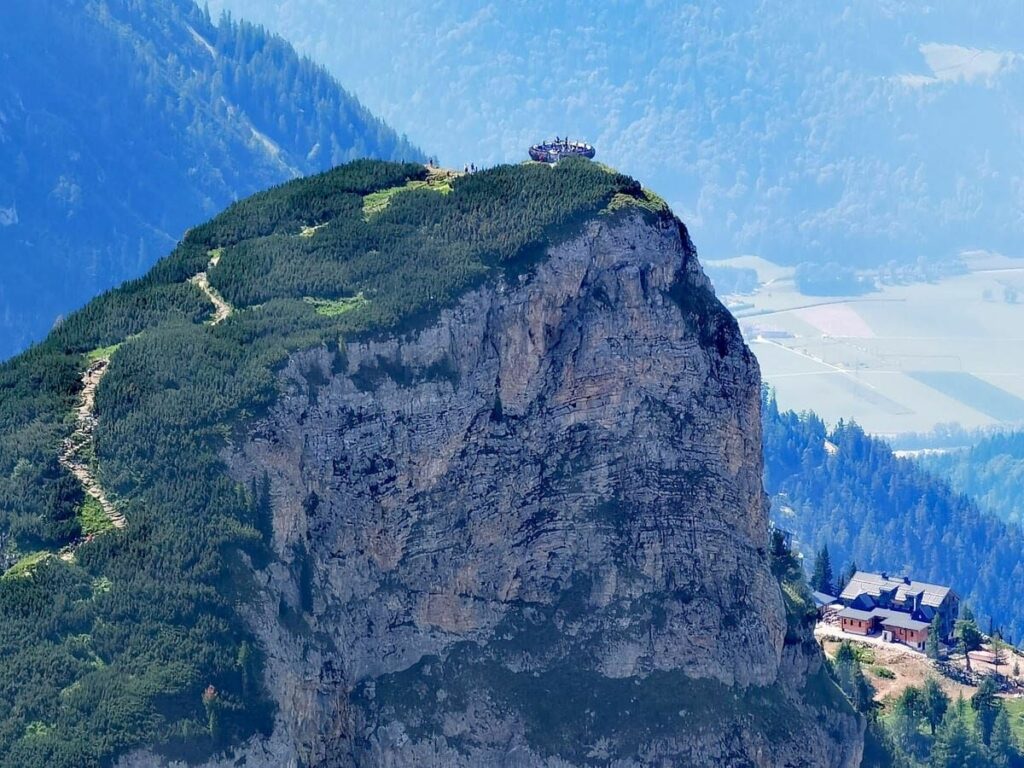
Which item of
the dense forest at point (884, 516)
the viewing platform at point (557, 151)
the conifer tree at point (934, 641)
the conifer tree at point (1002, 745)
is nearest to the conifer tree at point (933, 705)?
the conifer tree at point (1002, 745)

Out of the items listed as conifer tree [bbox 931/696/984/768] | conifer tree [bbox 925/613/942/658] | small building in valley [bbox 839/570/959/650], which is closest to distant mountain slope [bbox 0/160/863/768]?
conifer tree [bbox 931/696/984/768]

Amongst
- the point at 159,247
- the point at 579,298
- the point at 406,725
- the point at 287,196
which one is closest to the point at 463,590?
the point at 406,725

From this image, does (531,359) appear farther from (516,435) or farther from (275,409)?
(275,409)

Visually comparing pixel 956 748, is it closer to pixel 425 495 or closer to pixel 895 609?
pixel 895 609

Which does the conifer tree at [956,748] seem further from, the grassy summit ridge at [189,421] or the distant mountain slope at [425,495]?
the grassy summit ridge at [189,421]

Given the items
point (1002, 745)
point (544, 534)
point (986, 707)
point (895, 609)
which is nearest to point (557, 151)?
point (544, 534)

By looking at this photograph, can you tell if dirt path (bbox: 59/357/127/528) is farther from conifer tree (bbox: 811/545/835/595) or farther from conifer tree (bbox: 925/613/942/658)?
conifer tree (bbox: 811/545/835/595)
